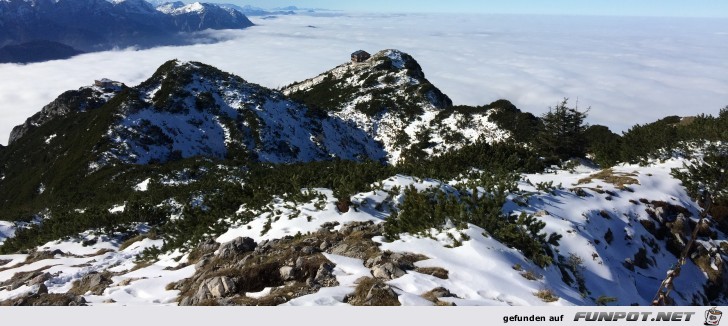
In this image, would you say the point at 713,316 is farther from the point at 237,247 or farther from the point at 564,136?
the point at 564,136

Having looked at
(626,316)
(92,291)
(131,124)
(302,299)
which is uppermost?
(626,316)

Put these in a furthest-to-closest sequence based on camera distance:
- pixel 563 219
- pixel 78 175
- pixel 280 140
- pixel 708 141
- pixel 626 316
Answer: pixel 280 140
pixel 78 175
pixel 708 141
pixel 563 219
pixel 626 316

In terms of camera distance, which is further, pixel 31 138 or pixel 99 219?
pixel 31 138

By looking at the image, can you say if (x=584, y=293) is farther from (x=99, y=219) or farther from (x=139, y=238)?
(x=99, y=219)

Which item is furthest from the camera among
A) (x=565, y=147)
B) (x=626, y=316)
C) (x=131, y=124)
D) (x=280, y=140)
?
(x=280, y=140)

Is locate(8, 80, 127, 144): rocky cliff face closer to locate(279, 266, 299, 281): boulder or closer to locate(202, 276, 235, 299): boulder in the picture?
locate(202, 276, 235, 299): boulder

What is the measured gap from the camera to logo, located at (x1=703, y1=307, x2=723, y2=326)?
5555mm

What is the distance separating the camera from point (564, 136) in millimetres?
28406

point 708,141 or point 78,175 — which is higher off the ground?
point 708,141

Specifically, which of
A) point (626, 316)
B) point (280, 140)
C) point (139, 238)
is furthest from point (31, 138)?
point (626, 316)

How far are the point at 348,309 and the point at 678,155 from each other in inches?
830

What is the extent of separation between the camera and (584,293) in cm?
837

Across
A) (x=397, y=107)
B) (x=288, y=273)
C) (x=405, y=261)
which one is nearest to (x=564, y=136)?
(x=405, y=261)

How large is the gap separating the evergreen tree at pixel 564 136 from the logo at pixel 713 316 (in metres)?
23.3
